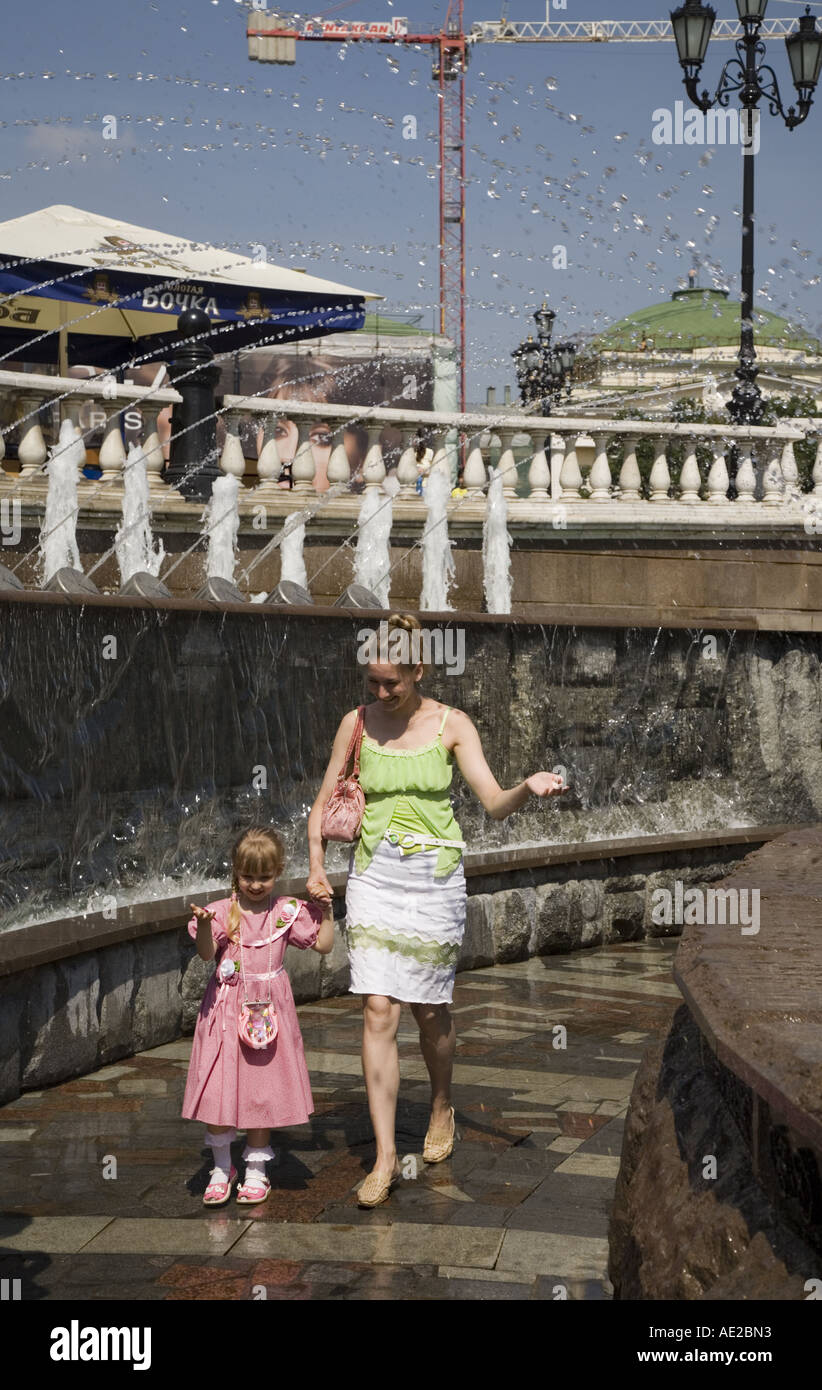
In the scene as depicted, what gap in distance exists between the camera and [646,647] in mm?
12703

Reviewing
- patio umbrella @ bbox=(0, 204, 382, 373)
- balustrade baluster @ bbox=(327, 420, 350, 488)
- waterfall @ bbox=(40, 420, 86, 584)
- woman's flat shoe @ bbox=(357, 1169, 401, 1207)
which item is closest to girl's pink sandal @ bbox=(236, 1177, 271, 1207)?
woman's flat shoe @ bbox=(357, 1169, 401, 1207)

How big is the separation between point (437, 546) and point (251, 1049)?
10860 mm

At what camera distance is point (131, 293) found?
19562 millimetres

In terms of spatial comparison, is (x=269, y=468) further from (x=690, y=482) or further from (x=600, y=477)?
(x=690, y=482)

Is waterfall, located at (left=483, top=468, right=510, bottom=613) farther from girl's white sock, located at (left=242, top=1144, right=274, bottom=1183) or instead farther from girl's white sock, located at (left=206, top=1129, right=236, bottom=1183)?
girl's white sock, located at (left=206, top=1129, right=236, bottom=1183)

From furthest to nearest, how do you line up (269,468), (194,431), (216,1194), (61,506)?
(269,468) < (194,431) < (61,506) < (216,1194)

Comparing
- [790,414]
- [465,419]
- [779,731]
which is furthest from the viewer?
[790,414]

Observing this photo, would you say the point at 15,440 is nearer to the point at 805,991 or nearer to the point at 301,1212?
the point at 301,1212

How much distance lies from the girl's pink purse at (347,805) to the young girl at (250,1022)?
22 cm

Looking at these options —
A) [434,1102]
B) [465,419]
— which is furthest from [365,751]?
[465,419]

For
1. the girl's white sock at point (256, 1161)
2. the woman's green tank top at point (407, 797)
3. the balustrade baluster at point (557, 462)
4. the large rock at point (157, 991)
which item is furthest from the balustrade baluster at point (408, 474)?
the girl's white sock at point (256, 1161)

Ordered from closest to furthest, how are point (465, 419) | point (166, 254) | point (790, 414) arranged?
point (465, 419)
point (166, 254)
point (790, 414)

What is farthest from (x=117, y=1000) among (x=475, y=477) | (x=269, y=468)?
(x=475, y=477)
